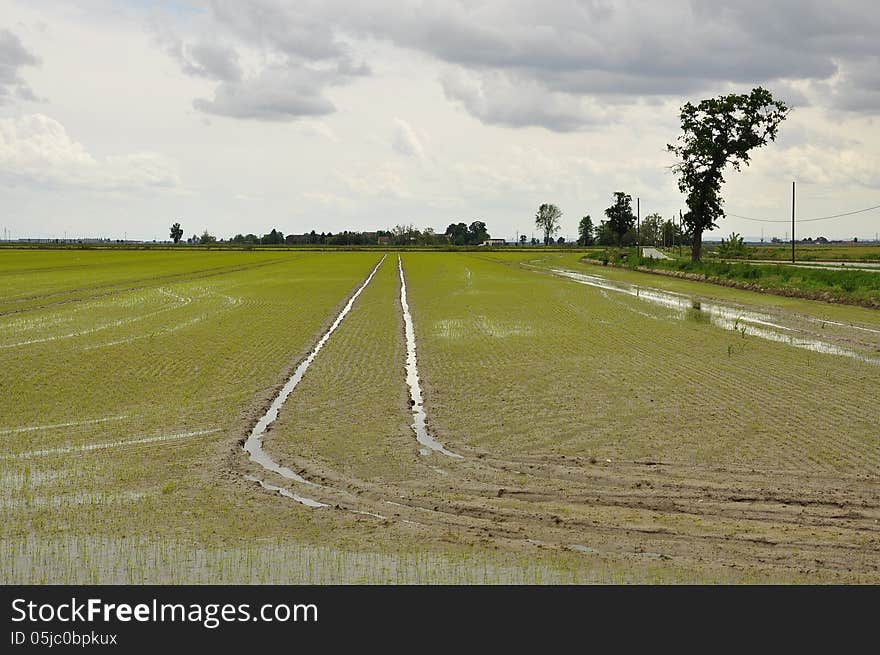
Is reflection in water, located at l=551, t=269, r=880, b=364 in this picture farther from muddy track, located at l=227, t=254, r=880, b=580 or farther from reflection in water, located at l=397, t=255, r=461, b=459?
muddy track, located at l=227, t=254, r=880, b=580

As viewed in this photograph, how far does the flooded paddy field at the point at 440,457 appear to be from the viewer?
750cm

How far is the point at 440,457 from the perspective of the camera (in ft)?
35.7

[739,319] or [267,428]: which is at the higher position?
[739,319]

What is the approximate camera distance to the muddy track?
762cm

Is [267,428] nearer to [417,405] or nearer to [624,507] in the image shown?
[417,405]

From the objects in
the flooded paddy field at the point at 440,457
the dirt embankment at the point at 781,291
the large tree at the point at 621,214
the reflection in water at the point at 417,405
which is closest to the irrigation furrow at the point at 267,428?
the flooded paddy field at the point at 440,457

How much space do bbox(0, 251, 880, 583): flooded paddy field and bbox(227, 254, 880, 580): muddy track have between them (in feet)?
0.11

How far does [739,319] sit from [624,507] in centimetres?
2129

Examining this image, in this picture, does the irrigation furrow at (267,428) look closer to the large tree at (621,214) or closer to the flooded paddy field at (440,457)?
the flooded paddy field at (440,457)

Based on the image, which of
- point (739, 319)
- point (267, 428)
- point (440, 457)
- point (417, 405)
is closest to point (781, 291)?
point (739, 319)

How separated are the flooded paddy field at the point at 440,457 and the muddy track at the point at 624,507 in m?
0.03
